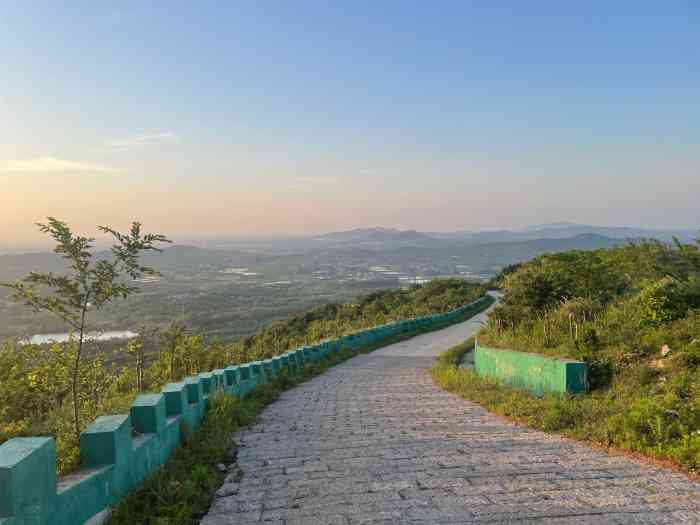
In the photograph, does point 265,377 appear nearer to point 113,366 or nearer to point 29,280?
point 113,366

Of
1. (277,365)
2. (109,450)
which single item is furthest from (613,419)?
(277,365)

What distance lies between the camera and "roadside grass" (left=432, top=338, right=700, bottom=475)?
5516 millimetres

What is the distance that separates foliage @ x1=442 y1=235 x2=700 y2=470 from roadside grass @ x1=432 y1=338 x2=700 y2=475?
0.01 meters

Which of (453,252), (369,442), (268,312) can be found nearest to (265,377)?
(369,442)

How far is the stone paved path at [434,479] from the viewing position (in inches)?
162

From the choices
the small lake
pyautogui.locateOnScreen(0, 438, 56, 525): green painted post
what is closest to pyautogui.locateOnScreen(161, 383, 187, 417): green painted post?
the small lake

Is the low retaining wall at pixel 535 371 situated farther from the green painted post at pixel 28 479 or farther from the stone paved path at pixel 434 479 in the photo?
the green painted post at pixel 28 479

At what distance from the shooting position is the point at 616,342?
876 cm

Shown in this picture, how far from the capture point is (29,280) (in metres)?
5.36

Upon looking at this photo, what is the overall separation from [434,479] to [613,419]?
104 inches

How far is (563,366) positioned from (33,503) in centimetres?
709

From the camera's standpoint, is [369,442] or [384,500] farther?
[369,442]

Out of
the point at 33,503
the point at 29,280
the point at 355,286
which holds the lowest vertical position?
the point at 355,286

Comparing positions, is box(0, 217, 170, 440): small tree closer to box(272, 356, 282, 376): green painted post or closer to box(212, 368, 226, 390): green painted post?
box(212, 368, 226, 390): green painted post
